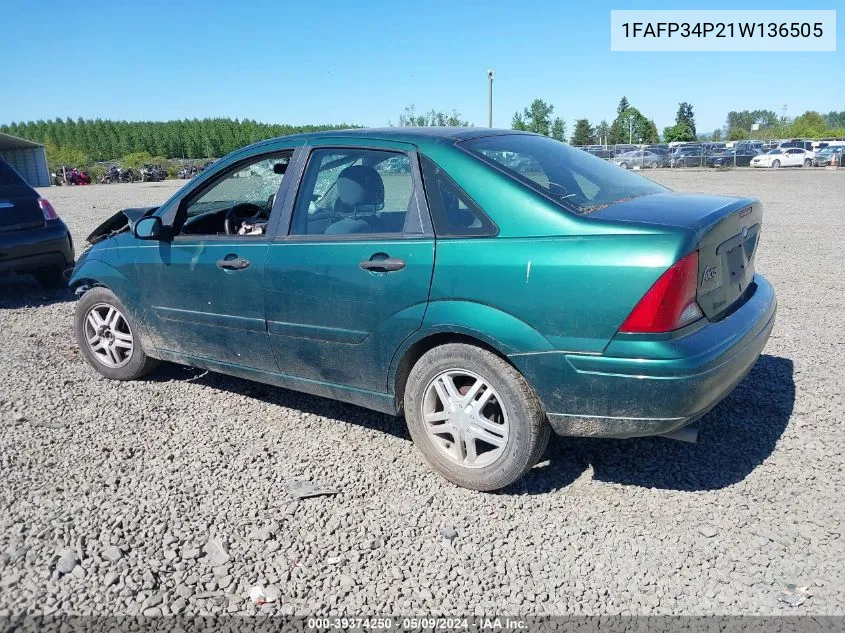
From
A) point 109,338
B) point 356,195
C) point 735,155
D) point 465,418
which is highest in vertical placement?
point 735,155

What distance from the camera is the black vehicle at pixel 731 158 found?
45.6 meters

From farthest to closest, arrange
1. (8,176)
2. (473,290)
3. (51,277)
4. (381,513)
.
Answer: (51,277) → (8,176) → (381,513) → (473,290)

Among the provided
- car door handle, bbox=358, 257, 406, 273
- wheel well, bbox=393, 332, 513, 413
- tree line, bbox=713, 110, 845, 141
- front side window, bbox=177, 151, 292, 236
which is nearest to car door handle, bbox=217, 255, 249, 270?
front side window, bbox=177, 151, 292, 236

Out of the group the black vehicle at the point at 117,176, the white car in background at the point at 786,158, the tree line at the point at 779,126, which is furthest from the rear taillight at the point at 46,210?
the tree line at the point at 779,126

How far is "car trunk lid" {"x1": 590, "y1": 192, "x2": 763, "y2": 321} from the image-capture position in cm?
299

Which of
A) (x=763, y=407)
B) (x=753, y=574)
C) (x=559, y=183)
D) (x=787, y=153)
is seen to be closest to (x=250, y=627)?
(x=753, y=574)

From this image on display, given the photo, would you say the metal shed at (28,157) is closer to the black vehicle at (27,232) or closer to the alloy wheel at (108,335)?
the black vehicle at (27,232)

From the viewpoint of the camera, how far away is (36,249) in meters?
7.68

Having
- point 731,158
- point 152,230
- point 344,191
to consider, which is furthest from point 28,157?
point 344,191

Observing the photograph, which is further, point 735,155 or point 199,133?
point 199,133

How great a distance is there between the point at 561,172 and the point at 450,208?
0.76 metres

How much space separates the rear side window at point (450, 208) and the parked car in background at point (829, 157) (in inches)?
1826

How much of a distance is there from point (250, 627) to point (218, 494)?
1060 mm

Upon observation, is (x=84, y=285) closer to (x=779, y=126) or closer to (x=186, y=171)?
(x=186, y=171)
